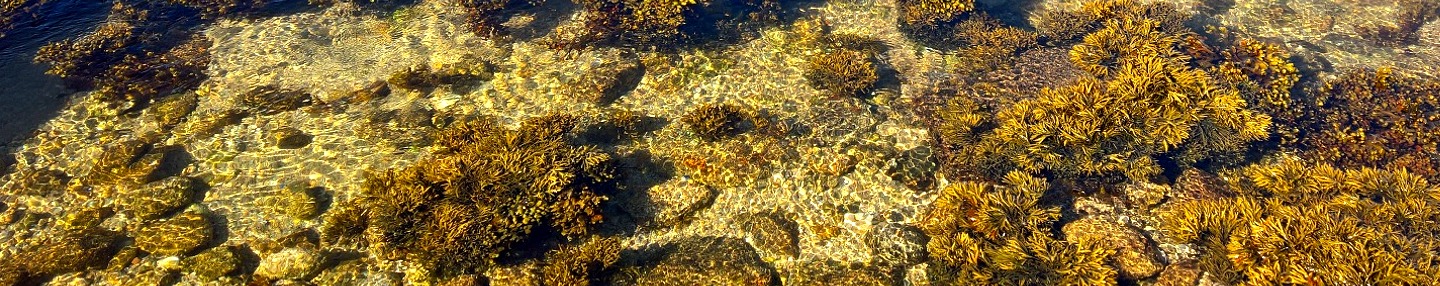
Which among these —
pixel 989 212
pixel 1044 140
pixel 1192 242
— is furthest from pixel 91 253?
pixel 1192 242

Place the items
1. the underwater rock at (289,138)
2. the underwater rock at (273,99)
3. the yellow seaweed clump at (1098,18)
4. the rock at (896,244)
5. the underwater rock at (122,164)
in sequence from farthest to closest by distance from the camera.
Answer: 1. the yellow seaweed clump at (1098,18)
2. the underwater rock at (273,99)
3. the underwater rock at (289,138)
4. the underwater rock at (122,164)
5. the rock at (896,244)

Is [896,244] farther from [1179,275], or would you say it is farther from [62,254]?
[62,254]

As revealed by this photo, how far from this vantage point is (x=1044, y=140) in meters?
11.8

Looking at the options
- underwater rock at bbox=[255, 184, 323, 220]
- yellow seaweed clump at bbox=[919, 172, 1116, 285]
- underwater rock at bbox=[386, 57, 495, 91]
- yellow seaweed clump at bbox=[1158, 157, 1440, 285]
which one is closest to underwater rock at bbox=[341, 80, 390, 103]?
underwater rock at bbox=[386, 57, 495, 91]

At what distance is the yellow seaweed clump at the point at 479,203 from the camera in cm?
963

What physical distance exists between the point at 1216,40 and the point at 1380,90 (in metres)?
3.31

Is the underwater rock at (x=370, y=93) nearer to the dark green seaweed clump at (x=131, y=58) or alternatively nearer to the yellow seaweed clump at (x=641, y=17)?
the dark green seaweed clump at (x=131, y=58)

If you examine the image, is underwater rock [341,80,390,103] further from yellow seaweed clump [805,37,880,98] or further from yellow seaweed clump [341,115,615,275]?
yellow seaweed clump [805,37,880,98]

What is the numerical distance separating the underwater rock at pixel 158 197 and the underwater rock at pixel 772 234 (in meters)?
9.08

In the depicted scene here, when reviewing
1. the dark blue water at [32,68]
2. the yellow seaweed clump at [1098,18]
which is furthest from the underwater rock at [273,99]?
the yellow seaweed clump at [1098,18]

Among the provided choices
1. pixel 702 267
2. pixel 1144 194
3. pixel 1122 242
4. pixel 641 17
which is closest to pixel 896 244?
pixel 702 267

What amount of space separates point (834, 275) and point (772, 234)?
1208mm

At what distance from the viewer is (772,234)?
10.4 meters

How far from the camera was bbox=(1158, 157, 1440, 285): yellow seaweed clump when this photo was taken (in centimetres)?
918
